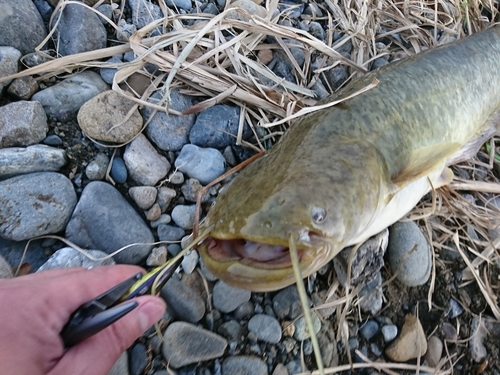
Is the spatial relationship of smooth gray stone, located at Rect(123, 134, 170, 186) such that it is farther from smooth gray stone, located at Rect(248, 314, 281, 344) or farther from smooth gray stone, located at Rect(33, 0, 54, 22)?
smooth gray stone, located at Rect(33, 0, 54, 22)

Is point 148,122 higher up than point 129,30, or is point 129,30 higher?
point 129,30

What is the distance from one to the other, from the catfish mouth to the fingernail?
0.83 feet

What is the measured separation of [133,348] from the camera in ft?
6.00

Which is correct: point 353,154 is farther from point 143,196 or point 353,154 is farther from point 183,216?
point 143,196

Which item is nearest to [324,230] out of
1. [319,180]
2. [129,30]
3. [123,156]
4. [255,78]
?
[319,180]

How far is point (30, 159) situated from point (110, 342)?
1.01 meters

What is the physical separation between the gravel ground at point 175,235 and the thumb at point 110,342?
383 mm

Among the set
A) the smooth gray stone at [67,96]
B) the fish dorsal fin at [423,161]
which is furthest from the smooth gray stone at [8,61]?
the fish dorsal fin at [423,161]

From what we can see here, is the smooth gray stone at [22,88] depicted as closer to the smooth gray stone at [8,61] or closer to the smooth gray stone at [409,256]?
the smooth gray stone at [8,61]

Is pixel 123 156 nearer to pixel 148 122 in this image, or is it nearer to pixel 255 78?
pixel 148 122

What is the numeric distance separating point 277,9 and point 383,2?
0.94 m

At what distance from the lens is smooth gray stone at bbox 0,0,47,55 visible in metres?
2.27

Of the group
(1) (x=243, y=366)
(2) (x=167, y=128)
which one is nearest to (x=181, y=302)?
(1) (x=243, y=366)

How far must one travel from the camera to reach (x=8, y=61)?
2199mm
